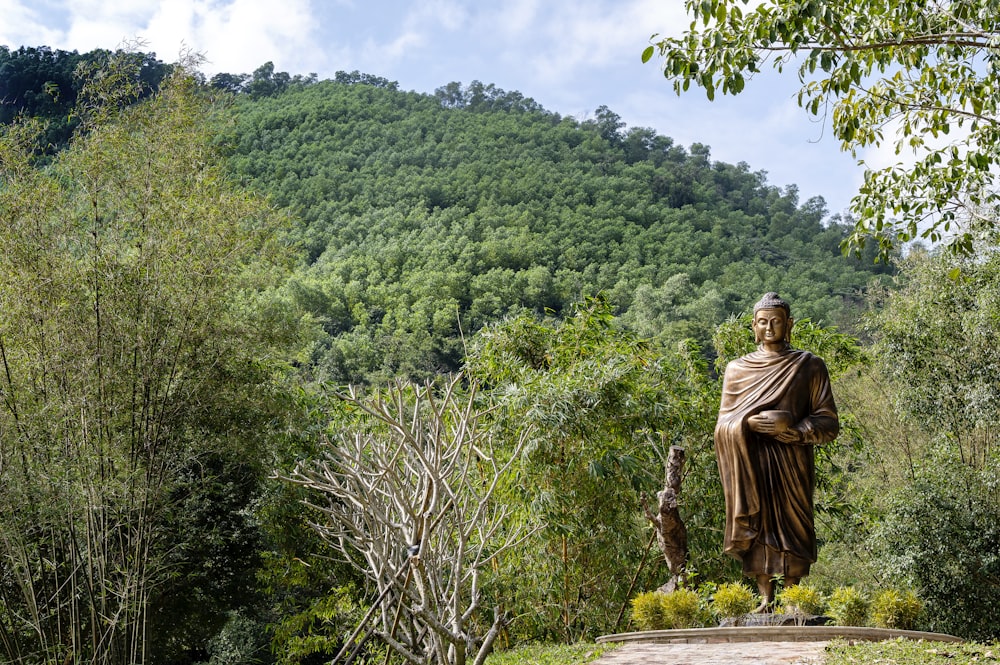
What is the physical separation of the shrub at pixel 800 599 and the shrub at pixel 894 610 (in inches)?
13.4

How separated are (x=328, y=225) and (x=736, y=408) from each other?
21242 millimetres

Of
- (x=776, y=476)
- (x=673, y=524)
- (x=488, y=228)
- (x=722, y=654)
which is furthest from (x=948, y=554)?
(x=488, y=228)

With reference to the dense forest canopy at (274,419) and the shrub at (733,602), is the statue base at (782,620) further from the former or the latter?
the dense forest canopy at (274,419)

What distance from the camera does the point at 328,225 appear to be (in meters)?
26.7

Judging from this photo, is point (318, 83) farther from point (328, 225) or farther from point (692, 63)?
point (692, 63)

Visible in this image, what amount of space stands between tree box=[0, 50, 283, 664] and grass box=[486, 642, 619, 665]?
9.89ft

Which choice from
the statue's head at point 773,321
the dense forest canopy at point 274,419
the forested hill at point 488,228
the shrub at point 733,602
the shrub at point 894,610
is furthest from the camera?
the forested hill at point 488,228

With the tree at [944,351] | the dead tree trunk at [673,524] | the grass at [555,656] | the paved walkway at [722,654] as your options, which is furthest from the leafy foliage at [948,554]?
the paved walkway at [722,654]

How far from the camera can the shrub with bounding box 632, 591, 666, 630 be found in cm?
642

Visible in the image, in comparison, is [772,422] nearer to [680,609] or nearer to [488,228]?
[680,609]

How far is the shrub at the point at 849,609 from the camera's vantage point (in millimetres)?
5887

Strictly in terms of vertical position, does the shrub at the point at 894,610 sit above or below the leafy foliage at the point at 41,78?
below

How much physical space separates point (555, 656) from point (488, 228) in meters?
20.5

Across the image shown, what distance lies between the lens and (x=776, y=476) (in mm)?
6488
